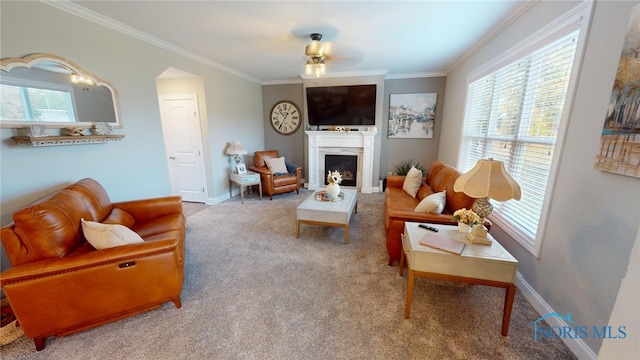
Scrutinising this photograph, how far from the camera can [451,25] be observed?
8.30 feet

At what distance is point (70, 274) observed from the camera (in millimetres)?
1483

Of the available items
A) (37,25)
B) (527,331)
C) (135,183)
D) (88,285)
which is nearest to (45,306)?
(88,285)

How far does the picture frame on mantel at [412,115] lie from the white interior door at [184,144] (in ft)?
12.9

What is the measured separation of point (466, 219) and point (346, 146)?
3608mm

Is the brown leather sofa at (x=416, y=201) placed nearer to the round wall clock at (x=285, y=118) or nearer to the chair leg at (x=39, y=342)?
the chair leg at (x=39, y=342)

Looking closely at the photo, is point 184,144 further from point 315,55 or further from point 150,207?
point 315,55

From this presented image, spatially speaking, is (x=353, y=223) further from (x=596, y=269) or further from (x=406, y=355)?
(x=596, y=269)

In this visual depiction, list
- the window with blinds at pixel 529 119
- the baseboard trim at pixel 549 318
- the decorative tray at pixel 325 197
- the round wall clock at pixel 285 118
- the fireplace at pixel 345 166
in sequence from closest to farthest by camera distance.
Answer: the baseboard trim at pixel 549 318 → the window with blinds at pixel 529 119 → the decorative tray at pixel 325 197 → the fireplace at pixel 345 166 → the round wall clock at pixel 285 118

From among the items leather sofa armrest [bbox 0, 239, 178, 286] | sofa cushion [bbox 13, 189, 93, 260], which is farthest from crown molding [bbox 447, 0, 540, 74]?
sofa cushion [bbox 13, 189, 93, 260]

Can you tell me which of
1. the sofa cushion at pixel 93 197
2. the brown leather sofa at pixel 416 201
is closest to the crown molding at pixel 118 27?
the sofa cushion at pixel 93 197

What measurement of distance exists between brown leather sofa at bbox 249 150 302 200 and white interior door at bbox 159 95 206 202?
1.07m

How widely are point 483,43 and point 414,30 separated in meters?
1.06

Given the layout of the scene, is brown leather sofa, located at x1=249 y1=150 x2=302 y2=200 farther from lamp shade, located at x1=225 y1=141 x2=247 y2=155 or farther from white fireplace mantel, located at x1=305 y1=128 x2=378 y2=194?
white fireplace mantel, located at x1=305 y1=128 x2=378 y2=194

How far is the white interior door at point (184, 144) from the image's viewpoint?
415 cm
